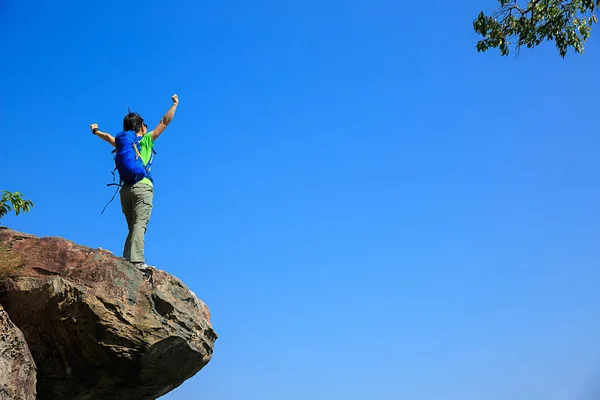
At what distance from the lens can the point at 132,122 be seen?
502 inches

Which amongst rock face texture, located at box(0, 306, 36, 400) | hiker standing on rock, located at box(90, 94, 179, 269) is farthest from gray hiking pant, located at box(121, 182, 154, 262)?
rock face texture, located at box(0, 306, 36, 400)

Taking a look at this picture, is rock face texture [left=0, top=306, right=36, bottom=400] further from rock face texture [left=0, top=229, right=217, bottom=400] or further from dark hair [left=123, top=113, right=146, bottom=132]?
dark hair [left=123, top=113, right=146, bottom=132]

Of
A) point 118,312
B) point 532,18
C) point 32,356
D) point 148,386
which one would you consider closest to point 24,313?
point 32,356

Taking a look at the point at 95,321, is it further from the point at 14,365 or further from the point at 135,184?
the point at 135,184

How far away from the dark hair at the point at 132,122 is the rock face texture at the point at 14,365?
176 inches

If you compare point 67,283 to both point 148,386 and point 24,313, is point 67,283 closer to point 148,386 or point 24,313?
point 24,313

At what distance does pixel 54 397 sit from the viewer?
35.8 ft

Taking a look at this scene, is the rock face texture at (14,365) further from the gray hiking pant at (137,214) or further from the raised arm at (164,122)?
the raised arm at (164,122)

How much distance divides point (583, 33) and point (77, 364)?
46.2 ft

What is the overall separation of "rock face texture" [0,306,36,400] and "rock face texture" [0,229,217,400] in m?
0.67

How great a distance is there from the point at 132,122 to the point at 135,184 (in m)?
1.40

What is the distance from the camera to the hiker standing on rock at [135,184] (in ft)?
39.5

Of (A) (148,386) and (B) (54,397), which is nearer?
(B) (54,397)

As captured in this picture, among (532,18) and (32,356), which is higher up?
(532,18)
